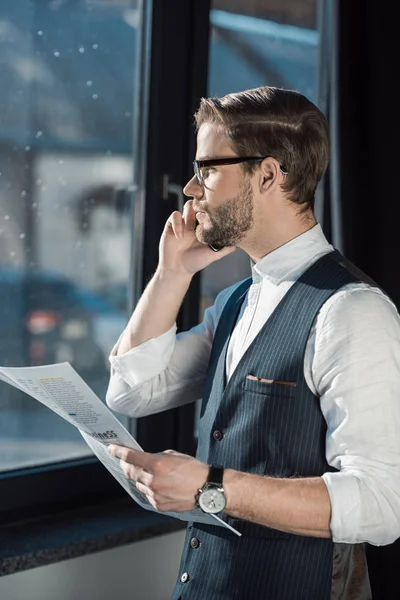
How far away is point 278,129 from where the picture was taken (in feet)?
4.86

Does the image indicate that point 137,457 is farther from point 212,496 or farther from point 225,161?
point 225,161

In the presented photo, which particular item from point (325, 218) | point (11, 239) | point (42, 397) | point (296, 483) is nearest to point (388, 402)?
point (296, 483)

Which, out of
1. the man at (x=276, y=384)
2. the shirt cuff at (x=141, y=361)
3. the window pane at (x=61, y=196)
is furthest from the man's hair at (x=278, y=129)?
the window pane at (x=61, y=196)

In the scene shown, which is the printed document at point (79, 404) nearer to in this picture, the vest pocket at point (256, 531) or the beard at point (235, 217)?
the vest pocket at point (256, 531)

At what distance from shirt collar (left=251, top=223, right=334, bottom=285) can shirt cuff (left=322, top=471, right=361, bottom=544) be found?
0.40m

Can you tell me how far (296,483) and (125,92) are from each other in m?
1.47

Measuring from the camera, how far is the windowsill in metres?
2.00

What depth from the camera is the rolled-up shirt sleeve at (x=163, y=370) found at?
5.44ft

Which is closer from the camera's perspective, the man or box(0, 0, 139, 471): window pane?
the man

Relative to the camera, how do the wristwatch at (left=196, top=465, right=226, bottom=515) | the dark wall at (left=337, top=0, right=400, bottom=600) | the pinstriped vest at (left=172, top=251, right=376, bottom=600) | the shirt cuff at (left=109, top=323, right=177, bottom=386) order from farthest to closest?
the dark wall at (left=337, top=0, right=400, bottom=600)
the shirt cuff at (left=109, top=323, right=177, bottom=386)
the pinstriped vest at (left=172, top=251, right=376, bottom=600)
the wristwatch at (left=196, top=465, right=226, bottom=515)

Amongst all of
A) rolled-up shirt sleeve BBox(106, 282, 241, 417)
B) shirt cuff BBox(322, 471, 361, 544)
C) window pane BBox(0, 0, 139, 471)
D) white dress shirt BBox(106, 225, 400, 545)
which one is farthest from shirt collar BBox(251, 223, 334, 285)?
window pane BBox(0, 0, 139, 471)

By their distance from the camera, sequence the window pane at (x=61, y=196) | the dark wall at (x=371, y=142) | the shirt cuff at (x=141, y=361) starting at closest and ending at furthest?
the shirt cuff at (x=141, y=361), the window pane at (x=61, y=196), the dark wall at (x=371, y=142)

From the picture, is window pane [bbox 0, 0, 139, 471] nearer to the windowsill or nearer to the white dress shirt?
the windowsill

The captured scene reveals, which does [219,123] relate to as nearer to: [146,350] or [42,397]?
[146,350]
